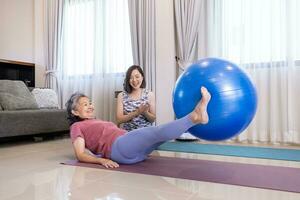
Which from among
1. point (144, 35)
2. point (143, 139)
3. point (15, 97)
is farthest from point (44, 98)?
point (143, 139)

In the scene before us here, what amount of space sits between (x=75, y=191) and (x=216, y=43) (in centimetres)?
277

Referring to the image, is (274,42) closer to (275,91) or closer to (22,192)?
(275,91)

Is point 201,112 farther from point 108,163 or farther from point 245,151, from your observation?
point 245,151

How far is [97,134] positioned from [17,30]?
3.84 metres

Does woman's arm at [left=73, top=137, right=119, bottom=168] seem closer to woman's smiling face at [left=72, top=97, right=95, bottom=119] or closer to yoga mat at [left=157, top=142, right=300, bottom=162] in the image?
woman's smiling face at [left=72, top=97, right=95, bottom=119]

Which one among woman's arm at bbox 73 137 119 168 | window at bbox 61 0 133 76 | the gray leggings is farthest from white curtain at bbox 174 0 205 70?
woman's arm at bbox 73 137 119 168

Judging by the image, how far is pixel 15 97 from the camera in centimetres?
370

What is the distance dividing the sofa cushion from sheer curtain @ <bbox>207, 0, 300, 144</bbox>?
8.26ft

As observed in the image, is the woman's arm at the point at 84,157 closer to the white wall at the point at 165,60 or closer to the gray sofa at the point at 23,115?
the gray sofa at the point at 23,115

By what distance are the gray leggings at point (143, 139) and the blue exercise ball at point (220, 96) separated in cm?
13

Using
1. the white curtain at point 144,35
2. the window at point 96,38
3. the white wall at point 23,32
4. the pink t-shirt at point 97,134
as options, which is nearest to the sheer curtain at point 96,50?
the window at point 96,38

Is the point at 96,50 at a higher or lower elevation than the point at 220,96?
higher

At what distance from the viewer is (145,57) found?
410 cm

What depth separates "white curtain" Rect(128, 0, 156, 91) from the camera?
4.05 m
